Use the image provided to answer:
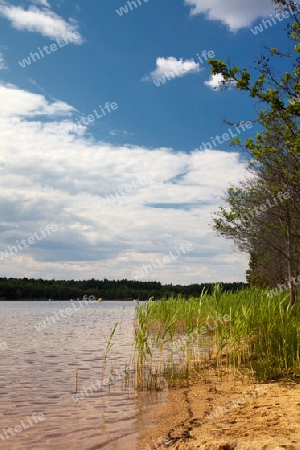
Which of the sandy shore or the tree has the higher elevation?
the tree

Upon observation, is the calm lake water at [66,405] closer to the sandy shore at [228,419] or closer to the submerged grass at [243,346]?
the sandy shore at [228,419]

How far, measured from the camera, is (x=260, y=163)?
1803 cm

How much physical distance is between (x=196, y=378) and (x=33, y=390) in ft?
12.6

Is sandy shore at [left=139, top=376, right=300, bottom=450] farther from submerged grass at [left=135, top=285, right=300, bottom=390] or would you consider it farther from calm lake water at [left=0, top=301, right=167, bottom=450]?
submerged grass at [left=135, top=285, right=300, bottom=390]

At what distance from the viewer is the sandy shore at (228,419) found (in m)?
5.41

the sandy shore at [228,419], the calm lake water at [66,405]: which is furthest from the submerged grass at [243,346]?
the calm lake water at [66,405]

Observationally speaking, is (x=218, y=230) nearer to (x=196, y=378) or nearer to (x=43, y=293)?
(x=196, y=378)

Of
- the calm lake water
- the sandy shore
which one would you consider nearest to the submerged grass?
the sandy shore

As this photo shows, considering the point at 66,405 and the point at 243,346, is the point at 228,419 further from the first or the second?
the point at 243,346

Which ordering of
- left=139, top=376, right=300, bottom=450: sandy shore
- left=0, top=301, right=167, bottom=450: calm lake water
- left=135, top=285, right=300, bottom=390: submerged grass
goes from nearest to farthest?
left=139, top=376, right=300, bottom=450: sandy shore, left=0, top=301, right=167, bottom=450: calm lake water, left=135, top=285, right=300, bottom=390: submerged grass

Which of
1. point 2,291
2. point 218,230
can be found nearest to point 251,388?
point 218,230

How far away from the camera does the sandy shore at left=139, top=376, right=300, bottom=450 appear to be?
17.8ft

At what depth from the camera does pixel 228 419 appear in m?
6.68

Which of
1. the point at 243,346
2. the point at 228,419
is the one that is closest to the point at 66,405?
the point at 228,419
